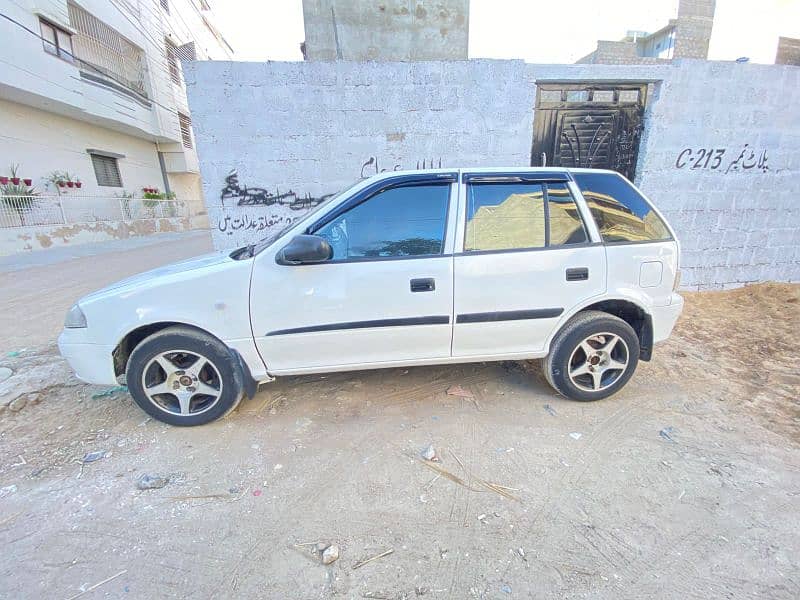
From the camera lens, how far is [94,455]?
2350 mm

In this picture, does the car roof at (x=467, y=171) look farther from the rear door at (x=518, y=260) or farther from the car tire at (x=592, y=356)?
the car tire at (x=592, y=356)

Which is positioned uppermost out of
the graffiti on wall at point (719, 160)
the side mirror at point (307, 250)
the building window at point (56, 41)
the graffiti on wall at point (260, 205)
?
the building window at point (56, 41)

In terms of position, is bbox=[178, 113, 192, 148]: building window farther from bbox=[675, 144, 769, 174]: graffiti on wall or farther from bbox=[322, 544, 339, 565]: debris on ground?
bbox=[322, 544, 339, 565]: debris on ground

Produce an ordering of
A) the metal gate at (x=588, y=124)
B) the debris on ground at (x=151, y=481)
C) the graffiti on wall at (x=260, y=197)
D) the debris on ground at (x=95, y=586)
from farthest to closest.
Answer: the metal gate at (x=588, y=124) → the graffiti on wall at (x=260, y=197) → the debris on ground at (x=151, y=481) → the debris on ground at (x=95, y=586)

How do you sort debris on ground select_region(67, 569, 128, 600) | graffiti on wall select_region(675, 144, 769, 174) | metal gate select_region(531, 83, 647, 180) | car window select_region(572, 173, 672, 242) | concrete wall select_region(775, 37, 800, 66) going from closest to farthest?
debris on ground select_region(67, 569, 128, 600), car window select_region(572, 173, 672, 242), metal gate select_region(531, 83, 647, 180), graffiti on wall select_region(675, 144, 769, 174), concrete wall select_region(775, 37, 800, 66)

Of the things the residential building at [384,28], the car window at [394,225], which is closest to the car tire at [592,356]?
the car window at [394,225]

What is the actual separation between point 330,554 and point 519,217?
241 cm

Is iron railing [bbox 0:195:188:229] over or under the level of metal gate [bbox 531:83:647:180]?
under

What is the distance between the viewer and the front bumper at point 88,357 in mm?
2442

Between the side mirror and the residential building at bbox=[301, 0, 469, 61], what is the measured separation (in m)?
6.77

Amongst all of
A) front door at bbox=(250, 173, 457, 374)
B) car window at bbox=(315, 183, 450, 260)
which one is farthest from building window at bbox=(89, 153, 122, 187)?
car window at bbox=(315, 183, 450, 260)

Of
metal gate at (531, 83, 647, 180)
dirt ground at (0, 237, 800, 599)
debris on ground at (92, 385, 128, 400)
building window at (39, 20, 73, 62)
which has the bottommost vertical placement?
dirt ground at (0, 237, 800, 599)

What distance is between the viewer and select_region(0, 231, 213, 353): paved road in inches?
180

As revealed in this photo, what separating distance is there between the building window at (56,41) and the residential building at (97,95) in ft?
0.11
